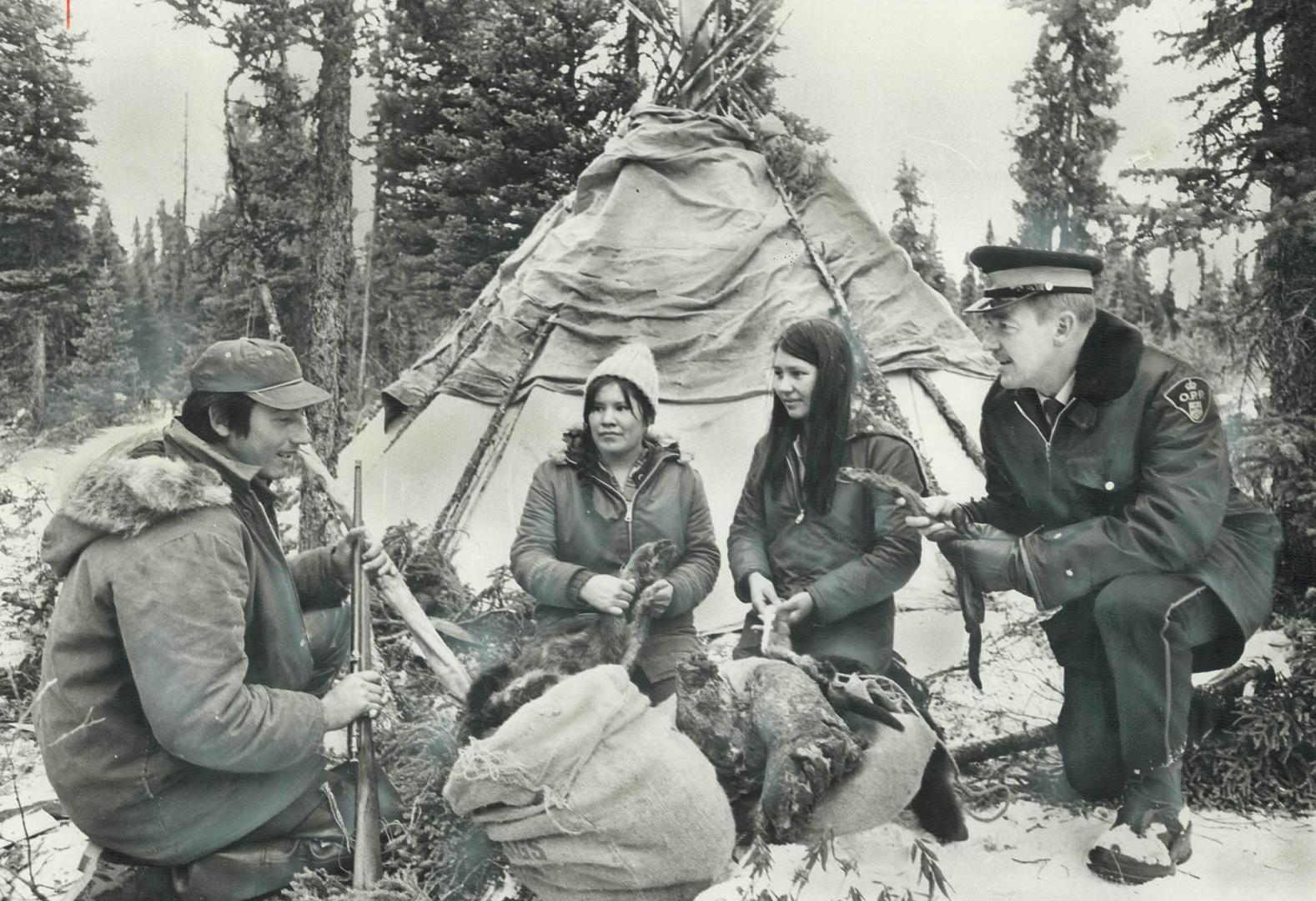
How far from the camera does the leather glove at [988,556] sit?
2.83 meters

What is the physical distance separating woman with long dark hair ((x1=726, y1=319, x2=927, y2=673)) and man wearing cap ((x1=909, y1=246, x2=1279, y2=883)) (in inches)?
7.8

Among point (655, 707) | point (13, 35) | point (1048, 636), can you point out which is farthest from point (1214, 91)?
point (13, 35)

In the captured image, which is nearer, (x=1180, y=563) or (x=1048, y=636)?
(x=1180, y=563)

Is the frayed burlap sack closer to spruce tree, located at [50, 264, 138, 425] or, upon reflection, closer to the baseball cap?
the baseball cap

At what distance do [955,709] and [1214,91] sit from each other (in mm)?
2326

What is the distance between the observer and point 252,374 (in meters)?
2.65

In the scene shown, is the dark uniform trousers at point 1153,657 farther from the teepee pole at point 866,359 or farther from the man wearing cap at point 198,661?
the man wearing cap at point 198,661

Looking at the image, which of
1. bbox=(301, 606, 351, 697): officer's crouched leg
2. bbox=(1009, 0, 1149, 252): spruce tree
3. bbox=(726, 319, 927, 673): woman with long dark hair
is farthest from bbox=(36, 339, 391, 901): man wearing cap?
bbox=(1009, 0, 1149, 252): spruce tree

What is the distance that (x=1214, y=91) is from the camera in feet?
11.0

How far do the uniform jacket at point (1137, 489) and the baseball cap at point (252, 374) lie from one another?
7.11 feet

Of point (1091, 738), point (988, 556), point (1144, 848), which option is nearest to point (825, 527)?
point (988, 556)

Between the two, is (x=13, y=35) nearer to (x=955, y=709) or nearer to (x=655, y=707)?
(x=655, y=707)

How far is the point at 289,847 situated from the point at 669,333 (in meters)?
2.19

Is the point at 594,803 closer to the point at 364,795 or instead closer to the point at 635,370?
the point at 364,795
